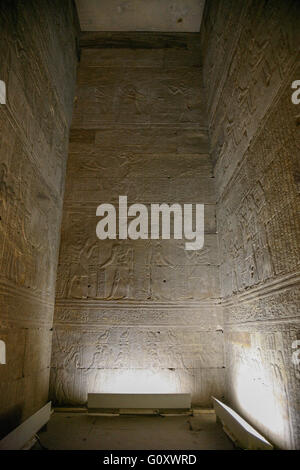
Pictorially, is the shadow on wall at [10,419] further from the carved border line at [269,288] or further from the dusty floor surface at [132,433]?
the carved border line at [269,288]

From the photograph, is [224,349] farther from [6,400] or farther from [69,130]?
[69,130]

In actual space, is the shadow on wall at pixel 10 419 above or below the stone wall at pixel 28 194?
below

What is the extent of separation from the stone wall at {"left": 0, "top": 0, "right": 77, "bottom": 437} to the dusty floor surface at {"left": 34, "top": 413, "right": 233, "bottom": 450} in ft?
1.23

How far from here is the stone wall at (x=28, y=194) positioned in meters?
2.51

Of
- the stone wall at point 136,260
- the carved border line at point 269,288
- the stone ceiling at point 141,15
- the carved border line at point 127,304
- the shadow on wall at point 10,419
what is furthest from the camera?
the stone ceiling at point 141,15

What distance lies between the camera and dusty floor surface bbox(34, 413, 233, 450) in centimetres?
250

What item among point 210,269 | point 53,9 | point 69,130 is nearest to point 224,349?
point 210,269

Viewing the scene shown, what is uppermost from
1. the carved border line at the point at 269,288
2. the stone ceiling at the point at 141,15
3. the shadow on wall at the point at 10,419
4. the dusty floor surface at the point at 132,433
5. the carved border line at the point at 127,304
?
the stone ceiling at the point at 141,15

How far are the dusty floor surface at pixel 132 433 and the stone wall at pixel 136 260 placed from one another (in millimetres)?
375

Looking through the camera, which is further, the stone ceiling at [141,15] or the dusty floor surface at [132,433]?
the stone ceiling at [141,15]

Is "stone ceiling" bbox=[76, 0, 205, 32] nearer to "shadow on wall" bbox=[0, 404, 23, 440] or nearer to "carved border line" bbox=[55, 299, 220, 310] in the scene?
"carved border line" bbox=[55, 299, 220, 310]

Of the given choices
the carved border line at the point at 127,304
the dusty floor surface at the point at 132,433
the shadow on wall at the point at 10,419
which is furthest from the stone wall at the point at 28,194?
the dusty floor surface at the point at 132,433

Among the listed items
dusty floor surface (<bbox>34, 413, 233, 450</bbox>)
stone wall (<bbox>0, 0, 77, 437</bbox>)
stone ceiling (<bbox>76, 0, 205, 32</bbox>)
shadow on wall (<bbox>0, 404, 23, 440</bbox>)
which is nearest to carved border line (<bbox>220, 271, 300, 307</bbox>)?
dusty floor surface (<bbox>34, 413, 233, 450</bbox>)

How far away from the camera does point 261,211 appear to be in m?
2.69
